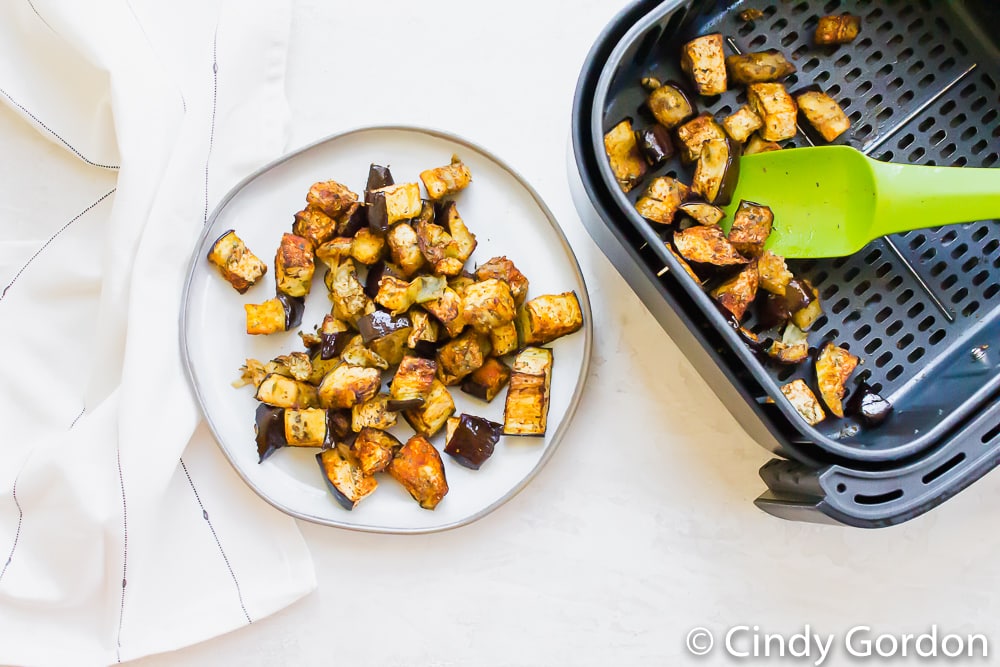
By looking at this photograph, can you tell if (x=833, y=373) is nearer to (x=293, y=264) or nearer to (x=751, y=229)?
(x=751, y=229)

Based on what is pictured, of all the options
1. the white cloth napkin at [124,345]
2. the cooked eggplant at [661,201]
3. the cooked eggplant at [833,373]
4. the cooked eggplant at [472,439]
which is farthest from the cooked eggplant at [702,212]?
the white cloth napkin at [124,345]

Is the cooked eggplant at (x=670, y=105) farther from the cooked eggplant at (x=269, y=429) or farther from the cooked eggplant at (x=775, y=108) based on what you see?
the cooked eggplant at (x=269, y=429)

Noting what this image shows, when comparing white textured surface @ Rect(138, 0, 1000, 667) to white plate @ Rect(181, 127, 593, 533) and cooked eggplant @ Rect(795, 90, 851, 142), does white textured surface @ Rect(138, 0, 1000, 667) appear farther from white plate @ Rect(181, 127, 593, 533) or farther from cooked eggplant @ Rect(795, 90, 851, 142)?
cooked eggplant @ Rect(795, 90, 851, 142)

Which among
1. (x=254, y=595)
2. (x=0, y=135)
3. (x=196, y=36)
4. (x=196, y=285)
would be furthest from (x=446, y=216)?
(x=0, y=135)

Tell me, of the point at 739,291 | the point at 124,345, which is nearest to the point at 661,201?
the point at 739,291

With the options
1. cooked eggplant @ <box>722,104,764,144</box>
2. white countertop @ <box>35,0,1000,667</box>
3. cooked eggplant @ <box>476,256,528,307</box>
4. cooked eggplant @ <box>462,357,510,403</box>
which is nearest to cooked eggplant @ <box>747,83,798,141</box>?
cooked eggplant @ <box>722,104,764,144</box>

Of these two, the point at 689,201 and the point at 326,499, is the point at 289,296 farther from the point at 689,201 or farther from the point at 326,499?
the point at 689,201
